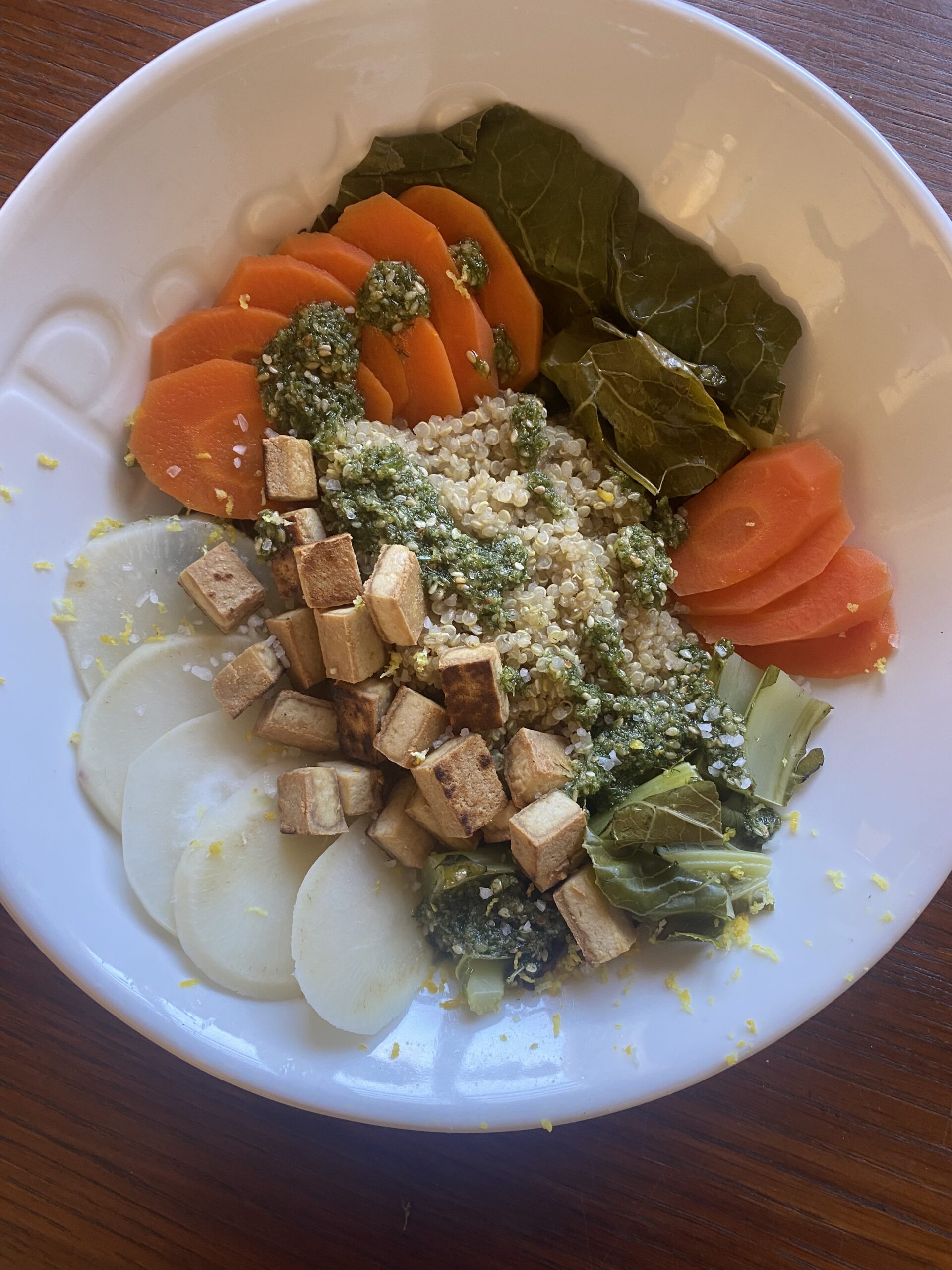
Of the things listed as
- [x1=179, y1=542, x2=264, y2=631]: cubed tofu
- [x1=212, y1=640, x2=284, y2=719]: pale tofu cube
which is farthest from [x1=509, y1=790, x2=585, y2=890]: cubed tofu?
[x1=179, y1=542, x2=264, y2=631]: cubed tofu

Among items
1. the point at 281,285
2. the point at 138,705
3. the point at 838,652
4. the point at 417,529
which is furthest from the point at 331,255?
the point at 838,652

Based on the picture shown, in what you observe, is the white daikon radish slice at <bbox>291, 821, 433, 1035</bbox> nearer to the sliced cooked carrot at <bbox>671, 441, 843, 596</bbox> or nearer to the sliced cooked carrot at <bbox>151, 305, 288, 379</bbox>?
the sliced cooked carrot at <bbox>671, 441, 843, 596</bbox>

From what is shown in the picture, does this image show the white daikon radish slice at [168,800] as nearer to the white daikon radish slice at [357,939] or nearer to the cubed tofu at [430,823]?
the white daikon radish slice at [357,939]

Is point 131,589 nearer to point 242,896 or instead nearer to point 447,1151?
point 242,896

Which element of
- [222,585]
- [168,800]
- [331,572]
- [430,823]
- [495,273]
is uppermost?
[495,273]

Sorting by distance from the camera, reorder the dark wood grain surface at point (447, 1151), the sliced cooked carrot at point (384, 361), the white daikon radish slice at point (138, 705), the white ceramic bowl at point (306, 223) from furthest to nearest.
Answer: the dark wood grain surface at point (447, 1151) < the sliced cooked carrot at point (384, 361) < the white daikon radish slice at point (138, 705) < the white ceramic bowl at point (306, 223)

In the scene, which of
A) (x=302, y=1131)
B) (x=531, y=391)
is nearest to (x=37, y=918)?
(x=302, y=1131)

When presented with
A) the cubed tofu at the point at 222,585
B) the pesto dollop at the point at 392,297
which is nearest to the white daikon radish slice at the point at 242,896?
the cubed tofu at the point at 222,585
